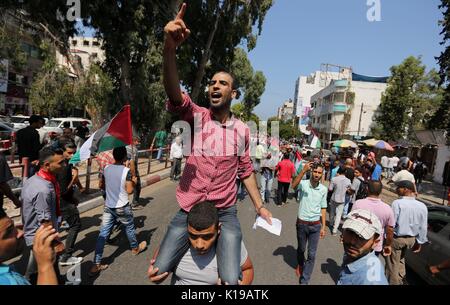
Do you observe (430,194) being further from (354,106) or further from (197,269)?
(354,106)

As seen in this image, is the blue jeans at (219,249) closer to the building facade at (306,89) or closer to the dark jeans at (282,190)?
the dark jeans at (282,190)

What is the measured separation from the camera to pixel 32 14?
46.6ft

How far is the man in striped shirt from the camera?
2346 mm

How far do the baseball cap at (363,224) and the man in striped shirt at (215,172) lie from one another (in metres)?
0.65

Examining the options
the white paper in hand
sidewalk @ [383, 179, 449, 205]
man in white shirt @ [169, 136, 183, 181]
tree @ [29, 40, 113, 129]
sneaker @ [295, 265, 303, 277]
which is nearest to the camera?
the white paper in hand

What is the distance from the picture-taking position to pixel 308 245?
15.3 ft

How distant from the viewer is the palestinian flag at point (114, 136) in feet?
19.0

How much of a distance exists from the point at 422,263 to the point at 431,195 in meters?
15.4

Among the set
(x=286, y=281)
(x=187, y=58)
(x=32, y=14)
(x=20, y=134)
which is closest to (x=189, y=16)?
(x=187, y=58)

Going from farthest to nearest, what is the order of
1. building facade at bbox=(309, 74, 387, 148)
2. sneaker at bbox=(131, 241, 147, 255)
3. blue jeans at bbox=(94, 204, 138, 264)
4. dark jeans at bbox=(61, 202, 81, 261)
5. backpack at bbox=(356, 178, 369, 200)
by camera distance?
building facade at bbox=(309, 74, 387, 148) < backpack at bbox=(356, 178, 369, 200) < sneaker at bbox=(131, 241, 147, 255) < dark jeans at bbox=(61, 202, 81, 261) < blue jeans at bbox=(94, 204, 138, 264)

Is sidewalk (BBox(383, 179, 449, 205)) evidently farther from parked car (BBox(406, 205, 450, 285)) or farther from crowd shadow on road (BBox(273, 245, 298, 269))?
crowd shadow on road (BBox(273, 245, 298, 269))

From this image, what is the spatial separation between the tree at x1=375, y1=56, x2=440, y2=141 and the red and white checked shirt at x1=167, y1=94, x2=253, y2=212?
3496cm

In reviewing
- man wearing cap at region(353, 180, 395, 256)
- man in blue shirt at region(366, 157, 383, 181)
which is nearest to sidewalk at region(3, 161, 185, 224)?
man wearing cap at region(353, 180, 395, 256)

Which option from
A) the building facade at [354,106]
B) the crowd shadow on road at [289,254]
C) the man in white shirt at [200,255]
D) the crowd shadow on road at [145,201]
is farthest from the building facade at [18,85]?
the building facade at [354,106]
